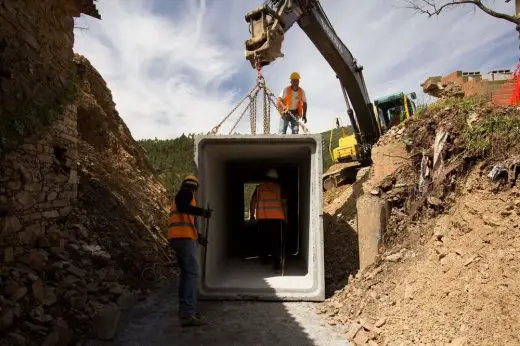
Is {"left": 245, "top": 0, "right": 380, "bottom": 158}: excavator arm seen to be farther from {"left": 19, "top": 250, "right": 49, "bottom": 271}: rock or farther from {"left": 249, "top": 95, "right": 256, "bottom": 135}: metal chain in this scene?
{"left": 19, "top": 250, "right": 49, "bottom": 271}: rock

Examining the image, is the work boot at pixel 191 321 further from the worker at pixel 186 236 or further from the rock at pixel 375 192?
the rock at pixel 375 192

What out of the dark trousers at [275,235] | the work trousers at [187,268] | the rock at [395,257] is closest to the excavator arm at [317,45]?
the dark trousers at [275,235]

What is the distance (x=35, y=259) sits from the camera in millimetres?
4648

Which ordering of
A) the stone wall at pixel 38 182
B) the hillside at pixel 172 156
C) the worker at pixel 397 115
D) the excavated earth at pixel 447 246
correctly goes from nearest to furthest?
the excavated earth at pixel 447 246
the stone wall at pixel 38 182
the worker at pixel 397 115
the hillside at pixel 172 156

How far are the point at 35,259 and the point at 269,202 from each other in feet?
12.4

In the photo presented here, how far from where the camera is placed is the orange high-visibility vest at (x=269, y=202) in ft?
22.7

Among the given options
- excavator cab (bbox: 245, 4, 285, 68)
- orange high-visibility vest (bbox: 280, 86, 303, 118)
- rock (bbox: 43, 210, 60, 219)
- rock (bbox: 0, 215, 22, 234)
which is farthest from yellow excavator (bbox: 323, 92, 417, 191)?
rock (bbox: 0, 215, 22, 234)

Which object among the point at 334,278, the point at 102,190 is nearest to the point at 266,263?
the point at 334,278

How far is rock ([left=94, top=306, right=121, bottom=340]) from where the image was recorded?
414 cm

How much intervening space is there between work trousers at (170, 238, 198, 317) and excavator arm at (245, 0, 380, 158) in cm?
336

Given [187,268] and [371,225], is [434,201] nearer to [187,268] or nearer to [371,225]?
[371,225]

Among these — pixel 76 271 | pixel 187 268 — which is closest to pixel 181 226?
pixel 187 268

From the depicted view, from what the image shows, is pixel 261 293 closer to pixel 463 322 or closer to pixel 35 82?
pixel 463 322

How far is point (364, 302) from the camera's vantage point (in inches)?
187
